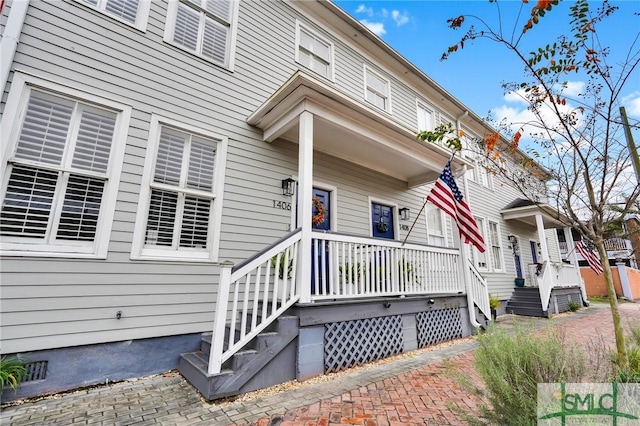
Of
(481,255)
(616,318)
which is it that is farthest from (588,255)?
(616,318)

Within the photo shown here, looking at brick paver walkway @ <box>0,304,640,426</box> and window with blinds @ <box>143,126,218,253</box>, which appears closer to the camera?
brick paver walkway @ <box>0,304,640,426</box>

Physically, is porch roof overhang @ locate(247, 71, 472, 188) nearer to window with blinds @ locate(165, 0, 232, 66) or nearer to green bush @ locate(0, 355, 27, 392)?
window with blinds @ locate(165, 0, 232, 66)

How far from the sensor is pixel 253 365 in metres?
3.47

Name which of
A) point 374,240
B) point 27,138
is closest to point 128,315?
point 27,138

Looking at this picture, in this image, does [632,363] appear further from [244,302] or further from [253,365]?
[244,302]

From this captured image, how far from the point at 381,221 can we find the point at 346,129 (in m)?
3.06

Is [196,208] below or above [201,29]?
below

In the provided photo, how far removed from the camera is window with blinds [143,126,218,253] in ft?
14.7

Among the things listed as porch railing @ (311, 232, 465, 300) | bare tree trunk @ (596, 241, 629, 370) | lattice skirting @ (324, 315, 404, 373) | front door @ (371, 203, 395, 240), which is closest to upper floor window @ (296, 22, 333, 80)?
front door @ (371, 203, 395, 240)

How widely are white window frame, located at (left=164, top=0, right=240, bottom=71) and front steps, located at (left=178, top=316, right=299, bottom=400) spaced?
4.74 m

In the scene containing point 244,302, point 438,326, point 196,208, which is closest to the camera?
point 244,302

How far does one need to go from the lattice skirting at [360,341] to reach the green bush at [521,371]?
7.56ft

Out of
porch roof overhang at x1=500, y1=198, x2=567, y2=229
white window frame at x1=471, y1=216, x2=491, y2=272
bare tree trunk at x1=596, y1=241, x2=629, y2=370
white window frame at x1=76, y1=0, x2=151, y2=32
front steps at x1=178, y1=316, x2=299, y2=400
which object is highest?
white window frame at x1=76, y1=0, x2=151, y2=32

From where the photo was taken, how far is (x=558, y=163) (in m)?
3.66
